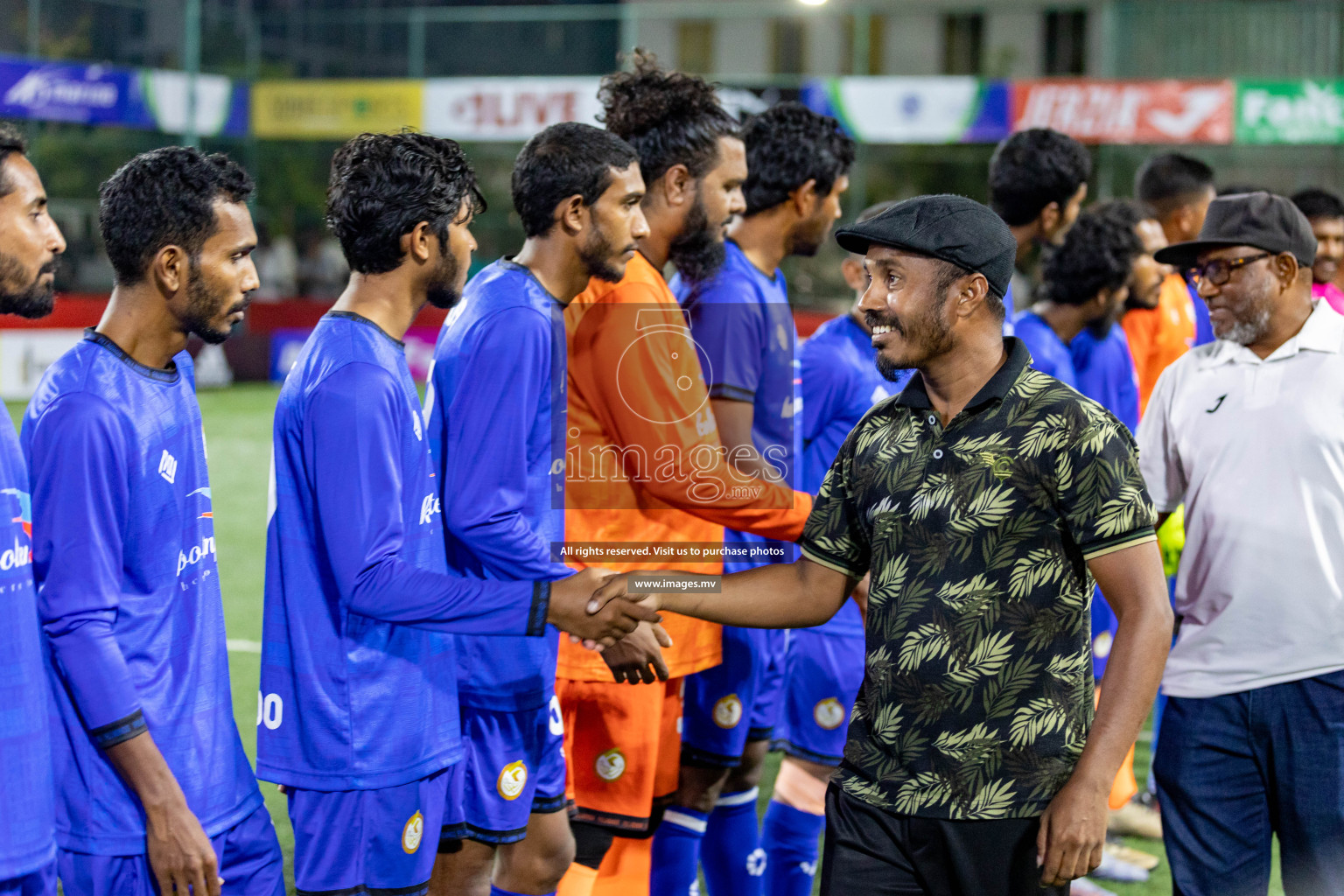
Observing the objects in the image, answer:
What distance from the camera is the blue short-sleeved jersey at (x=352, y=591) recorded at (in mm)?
2635

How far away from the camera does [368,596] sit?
2625mm

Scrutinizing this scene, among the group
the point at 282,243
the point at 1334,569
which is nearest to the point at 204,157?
the point at 1334,569

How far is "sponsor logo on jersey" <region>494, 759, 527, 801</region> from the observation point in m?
3.15

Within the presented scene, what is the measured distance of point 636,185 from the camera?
334 cm

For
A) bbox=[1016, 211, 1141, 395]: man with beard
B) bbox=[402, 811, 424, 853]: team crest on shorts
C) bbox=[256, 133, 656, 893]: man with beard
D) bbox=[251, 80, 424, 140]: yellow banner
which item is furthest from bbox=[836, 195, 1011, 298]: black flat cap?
bbox=[251, 80, 424, 140]: yellow banner

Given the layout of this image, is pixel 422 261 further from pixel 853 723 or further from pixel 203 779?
pixel 853 723

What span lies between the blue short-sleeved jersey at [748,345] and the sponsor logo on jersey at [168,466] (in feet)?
4.46

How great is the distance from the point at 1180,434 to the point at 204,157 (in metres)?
2.55

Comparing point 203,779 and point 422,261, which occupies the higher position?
point 422,261

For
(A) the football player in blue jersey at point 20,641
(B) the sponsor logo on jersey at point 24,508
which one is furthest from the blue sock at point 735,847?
(B) the sponsor logo on jersey at point 24,508

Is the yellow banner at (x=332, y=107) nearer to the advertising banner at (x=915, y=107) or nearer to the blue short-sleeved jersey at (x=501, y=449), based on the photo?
the advertising banner at (x=915, y=107)

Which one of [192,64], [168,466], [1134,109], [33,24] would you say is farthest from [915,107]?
[168,466]

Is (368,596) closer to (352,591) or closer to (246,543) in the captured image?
(352,591)

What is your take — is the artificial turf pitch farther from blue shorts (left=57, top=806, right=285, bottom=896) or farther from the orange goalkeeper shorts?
blue shorts (left=57, top=806, right=285, bottom=896)
